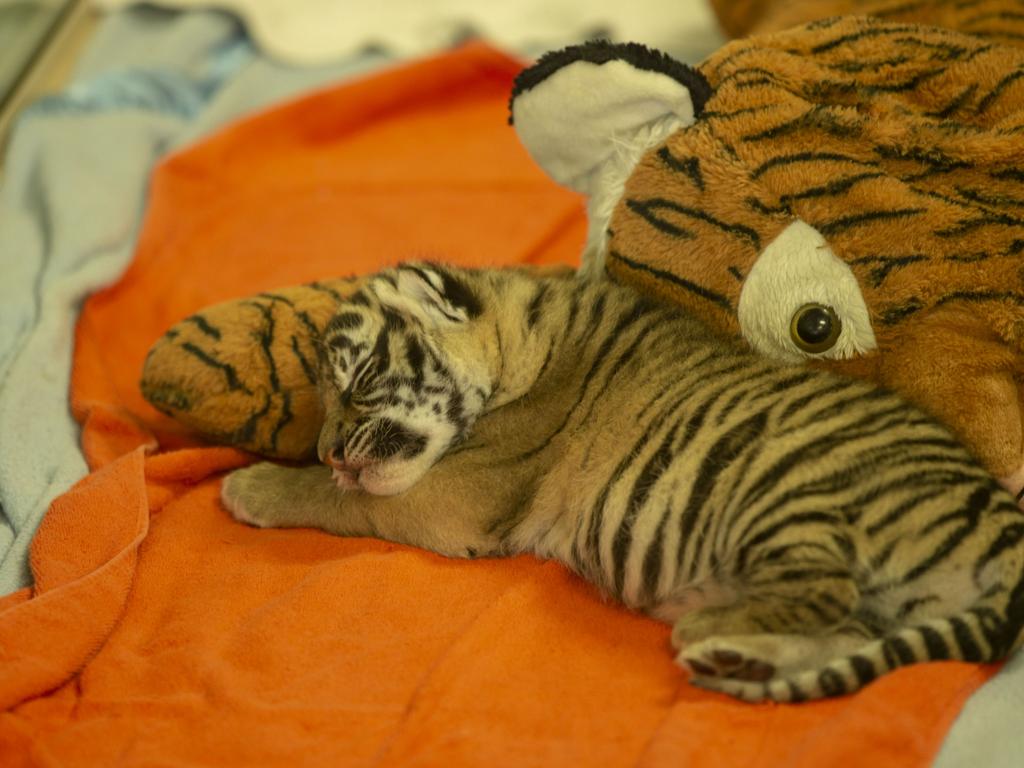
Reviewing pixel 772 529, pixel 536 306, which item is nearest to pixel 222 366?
pixel 536 306

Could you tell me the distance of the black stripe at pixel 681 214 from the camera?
194 centimetres

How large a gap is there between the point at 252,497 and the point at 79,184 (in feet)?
4.82

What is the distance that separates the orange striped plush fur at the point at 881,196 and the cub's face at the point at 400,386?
39cm

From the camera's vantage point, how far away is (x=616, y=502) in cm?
188

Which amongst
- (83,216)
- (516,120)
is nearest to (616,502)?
(516,120)

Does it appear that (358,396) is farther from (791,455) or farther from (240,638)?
(791,455)

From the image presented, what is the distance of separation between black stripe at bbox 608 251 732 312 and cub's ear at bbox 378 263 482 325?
33cm

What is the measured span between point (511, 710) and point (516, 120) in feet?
3.91

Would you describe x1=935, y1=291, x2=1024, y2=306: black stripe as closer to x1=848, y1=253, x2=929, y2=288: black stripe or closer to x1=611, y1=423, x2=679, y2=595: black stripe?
x1=848, y1=253, x2=929, y2=288: black stripe

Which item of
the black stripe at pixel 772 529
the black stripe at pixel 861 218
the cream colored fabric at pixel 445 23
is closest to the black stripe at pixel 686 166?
the black stripe at pixel 861 218

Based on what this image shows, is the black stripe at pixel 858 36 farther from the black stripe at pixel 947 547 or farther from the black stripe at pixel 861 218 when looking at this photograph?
the black stripe at pixel 947 547

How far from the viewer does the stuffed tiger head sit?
183 cm

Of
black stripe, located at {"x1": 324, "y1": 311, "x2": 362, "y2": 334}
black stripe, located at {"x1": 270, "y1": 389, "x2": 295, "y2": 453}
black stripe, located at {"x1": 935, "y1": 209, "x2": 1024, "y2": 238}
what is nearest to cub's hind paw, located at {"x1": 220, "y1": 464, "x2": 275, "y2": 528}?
black stripe, located at {"x1": 270, "y1": 389, "x2": 295, "y2": 453}

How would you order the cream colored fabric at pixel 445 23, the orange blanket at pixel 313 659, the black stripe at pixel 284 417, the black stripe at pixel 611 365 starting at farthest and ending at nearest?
the cream colored fabric at pixel 445 23
the black stripe at pixel 284 417
the black stripe at pixel 611 365
the orange blanket at pixel 313 659
